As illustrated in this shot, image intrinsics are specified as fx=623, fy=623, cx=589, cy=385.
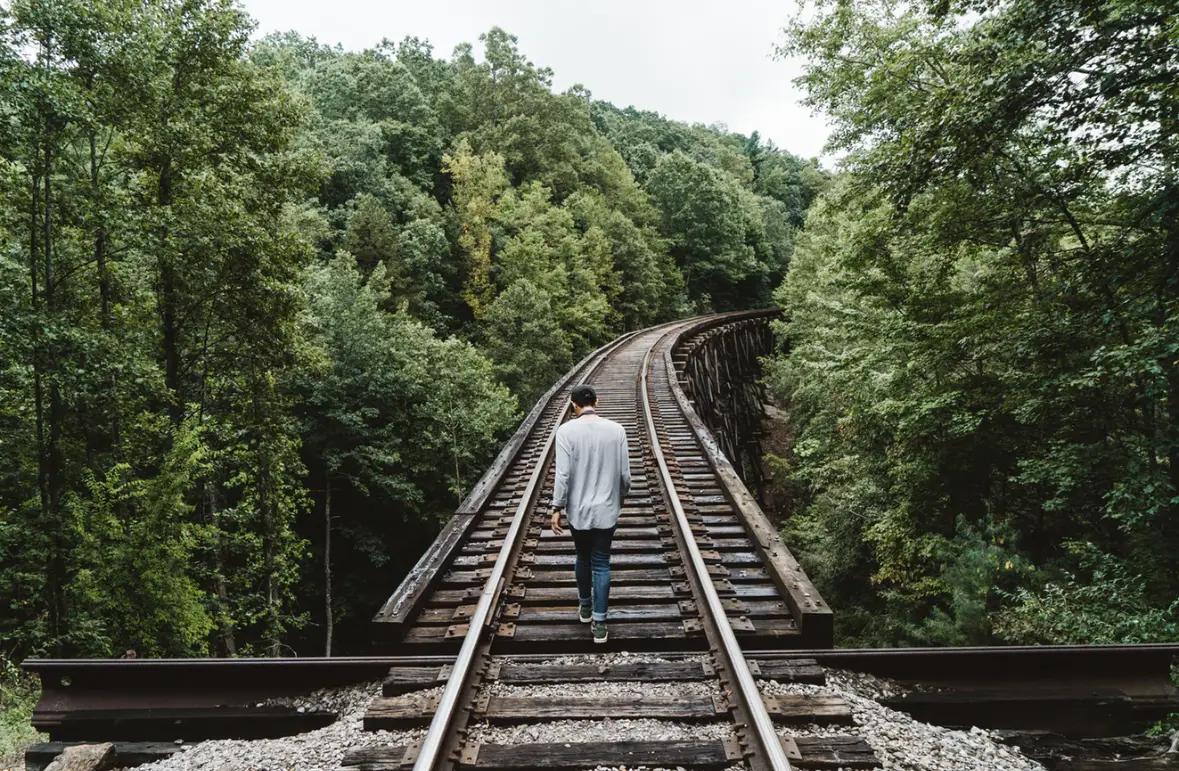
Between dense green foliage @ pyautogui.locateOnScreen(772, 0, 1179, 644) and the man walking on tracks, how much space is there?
12.0 ft

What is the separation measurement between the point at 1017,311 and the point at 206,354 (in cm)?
1254

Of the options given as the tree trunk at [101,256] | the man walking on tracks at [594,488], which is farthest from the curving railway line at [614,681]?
the tree trunk at [101,256]

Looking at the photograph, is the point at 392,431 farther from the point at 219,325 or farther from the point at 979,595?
the point at 979,595

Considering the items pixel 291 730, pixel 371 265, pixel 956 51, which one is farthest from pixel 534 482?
pixel 371 265

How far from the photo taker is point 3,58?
704 cm

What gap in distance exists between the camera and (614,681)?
126 inches

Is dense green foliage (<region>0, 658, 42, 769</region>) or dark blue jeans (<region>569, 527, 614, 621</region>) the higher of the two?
dark blue jeans (<region>569, 527, 614, 621</region>)

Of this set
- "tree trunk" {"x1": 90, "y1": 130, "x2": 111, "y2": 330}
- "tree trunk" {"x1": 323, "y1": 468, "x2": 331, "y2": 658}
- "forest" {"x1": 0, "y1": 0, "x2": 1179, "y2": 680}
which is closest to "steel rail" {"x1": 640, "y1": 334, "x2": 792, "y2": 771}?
"forest" {"x1": 0, "y1": 0, "x2": 1179, "y2": 680}

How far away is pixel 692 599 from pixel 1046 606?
156 inches

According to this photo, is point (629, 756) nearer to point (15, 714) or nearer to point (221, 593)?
point (15, 714)

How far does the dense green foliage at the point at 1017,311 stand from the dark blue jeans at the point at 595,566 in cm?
366

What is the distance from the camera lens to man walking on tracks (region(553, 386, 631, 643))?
12.0 feet

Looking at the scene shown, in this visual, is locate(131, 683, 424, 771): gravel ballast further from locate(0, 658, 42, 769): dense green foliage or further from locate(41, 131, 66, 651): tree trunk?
locate(41, 131, 66, 651): tree trunk

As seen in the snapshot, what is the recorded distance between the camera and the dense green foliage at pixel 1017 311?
5113 mm
